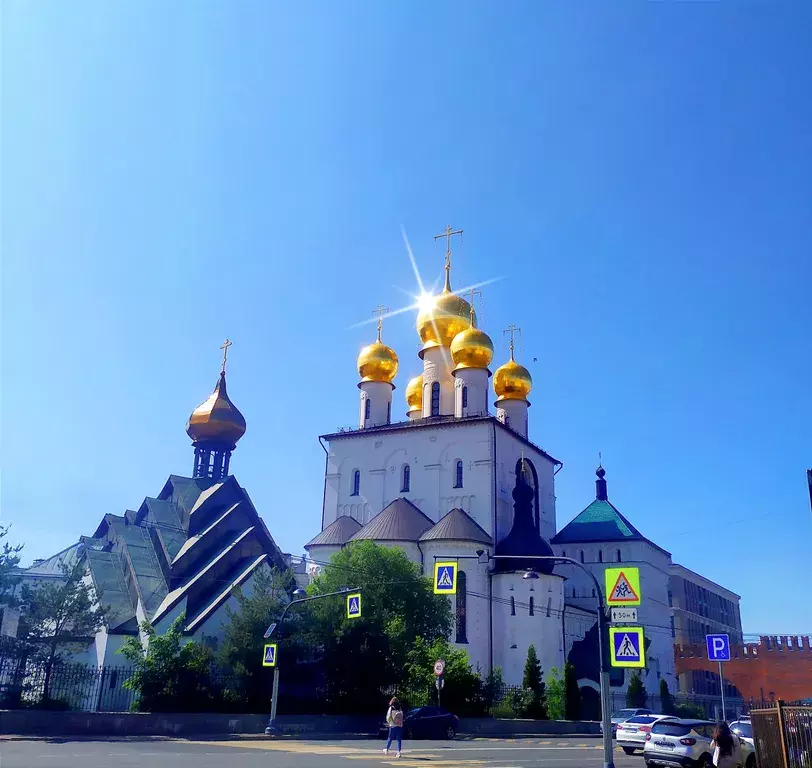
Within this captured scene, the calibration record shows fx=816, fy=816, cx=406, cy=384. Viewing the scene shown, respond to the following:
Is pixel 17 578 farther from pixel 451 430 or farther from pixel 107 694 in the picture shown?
pixel 451 430

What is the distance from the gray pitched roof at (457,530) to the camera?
42.0 m

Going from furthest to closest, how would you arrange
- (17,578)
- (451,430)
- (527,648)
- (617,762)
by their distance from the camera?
(451,430)
(527,648)
(17,578)
(617,762)

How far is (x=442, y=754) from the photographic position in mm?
21047

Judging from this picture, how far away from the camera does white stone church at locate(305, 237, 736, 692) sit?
139 feet

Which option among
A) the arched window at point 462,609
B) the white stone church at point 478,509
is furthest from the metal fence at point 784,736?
the arched window at point 462,609

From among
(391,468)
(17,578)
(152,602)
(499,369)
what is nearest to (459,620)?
(391,468)

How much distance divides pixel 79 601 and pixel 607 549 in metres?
35.1

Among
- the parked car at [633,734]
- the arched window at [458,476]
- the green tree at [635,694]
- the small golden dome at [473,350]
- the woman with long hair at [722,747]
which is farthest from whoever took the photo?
the small golden dome at [473,350]

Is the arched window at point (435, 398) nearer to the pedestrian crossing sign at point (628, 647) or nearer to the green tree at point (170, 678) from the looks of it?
the green tree at point (170, 678)

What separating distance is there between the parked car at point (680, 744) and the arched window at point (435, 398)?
3389cm

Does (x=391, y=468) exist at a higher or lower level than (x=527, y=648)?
higher

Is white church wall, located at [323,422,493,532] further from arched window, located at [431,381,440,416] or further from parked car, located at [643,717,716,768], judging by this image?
parked car, located at [643,717,716,768]

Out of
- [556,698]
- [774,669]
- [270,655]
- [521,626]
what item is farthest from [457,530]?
[774,669]

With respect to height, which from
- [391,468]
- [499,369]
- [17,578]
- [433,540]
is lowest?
[17,578]
